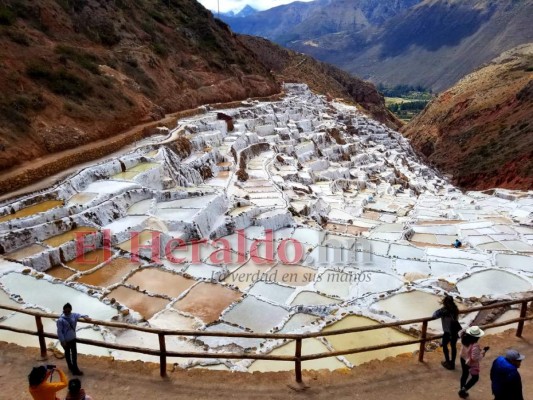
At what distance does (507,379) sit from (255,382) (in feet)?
10.9

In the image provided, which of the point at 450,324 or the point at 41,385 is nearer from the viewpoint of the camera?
the point at 41,385

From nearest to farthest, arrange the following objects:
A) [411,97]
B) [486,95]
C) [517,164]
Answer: [517,164] → [486,95] → [411,97]

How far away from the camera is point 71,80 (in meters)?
24.1

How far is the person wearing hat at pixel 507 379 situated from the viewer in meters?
4.95

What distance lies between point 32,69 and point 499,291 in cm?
2294

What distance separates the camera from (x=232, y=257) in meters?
13.4

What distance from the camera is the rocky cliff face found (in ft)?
64.9

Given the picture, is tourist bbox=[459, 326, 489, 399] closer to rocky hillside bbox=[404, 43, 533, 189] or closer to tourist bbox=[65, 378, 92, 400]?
tourist bbox=[65, 378, 92, 400]

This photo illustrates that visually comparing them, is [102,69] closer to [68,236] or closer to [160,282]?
[68,236]

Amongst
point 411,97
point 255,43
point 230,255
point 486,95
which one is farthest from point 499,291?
point 411,97

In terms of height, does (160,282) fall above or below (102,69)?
below

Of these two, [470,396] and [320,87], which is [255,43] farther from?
[470,396]

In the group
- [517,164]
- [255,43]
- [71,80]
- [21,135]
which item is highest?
[255,43]

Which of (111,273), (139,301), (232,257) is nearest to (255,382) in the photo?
(139,301)
